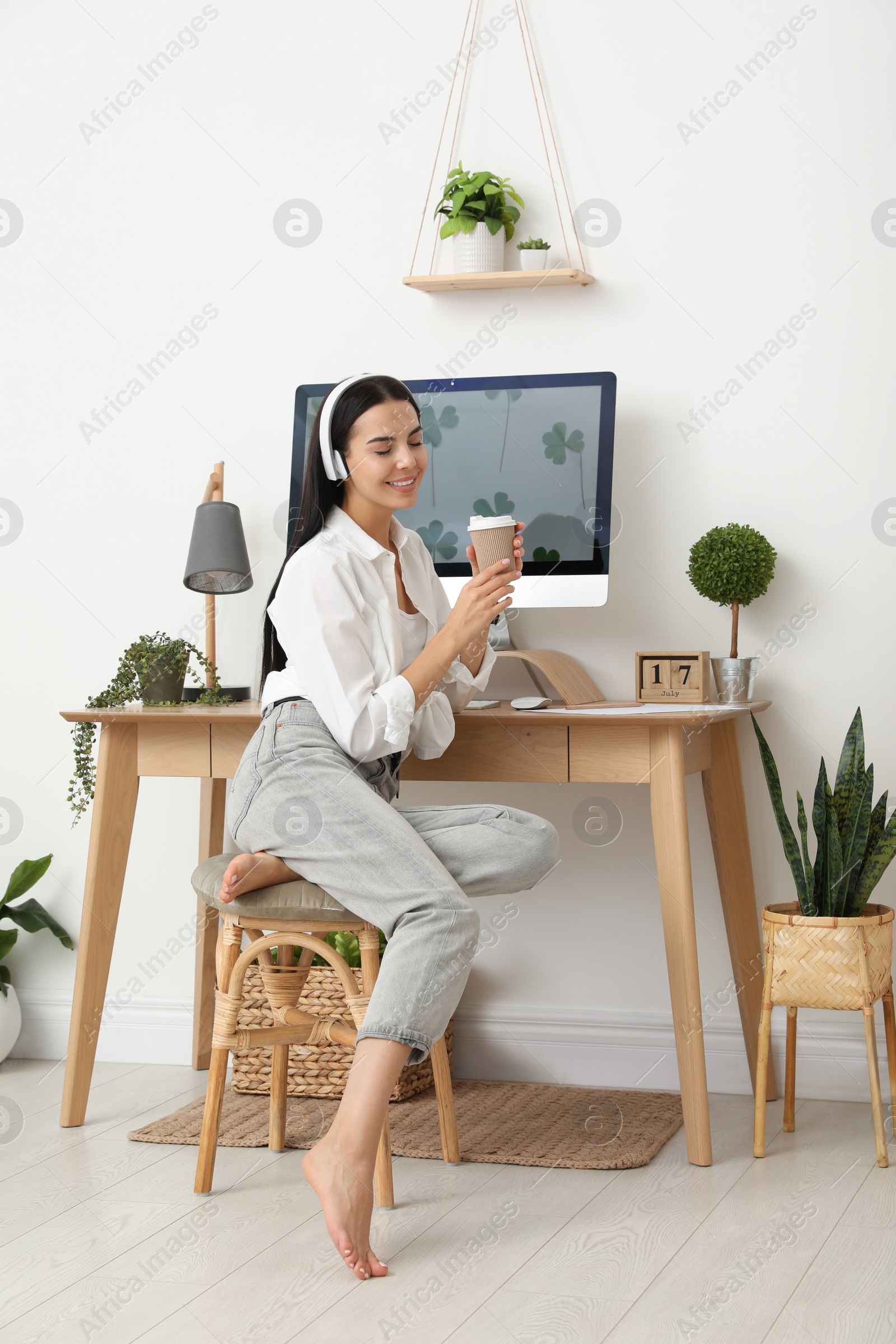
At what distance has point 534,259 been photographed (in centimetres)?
265

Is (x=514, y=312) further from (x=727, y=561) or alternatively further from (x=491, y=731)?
(x=491, y=731)

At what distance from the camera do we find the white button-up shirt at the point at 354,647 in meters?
1.94

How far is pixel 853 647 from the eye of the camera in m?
2.53

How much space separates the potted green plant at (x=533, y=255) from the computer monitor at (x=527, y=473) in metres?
0.28

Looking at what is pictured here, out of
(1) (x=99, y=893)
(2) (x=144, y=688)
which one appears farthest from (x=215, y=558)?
(1) (x=99, y=893)

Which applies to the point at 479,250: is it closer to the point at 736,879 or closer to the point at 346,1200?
the point at 736,879

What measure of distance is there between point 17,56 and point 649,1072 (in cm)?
277

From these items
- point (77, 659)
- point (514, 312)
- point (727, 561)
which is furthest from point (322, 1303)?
point (514, 312)

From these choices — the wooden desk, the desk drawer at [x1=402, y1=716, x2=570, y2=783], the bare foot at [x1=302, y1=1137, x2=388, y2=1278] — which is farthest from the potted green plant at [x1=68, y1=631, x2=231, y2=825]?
the bare foot at [x1=302, y1=1137, x2=388, y2=1278]

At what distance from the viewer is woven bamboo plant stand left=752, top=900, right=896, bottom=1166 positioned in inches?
83.1

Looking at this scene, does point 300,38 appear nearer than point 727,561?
No

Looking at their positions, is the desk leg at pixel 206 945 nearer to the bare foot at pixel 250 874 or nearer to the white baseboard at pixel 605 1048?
the white baseboard at pixel 605 1048

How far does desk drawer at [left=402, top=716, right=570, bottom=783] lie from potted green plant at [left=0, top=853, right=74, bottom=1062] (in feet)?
3.61

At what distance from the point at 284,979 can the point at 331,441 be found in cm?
92
